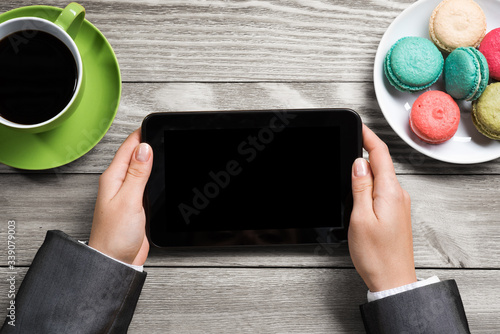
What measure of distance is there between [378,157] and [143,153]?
0.34m

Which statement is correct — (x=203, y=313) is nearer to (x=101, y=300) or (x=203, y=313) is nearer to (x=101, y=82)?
(x=101, y=300)

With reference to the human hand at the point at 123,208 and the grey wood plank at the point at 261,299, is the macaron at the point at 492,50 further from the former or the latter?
the human hand at the point at 123,208

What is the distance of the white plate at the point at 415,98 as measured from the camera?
0.64 meters

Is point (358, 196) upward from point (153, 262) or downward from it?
upward

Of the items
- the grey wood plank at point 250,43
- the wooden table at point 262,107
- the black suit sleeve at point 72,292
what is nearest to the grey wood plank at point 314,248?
the wooden table at point 262,107

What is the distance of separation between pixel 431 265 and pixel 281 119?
13.7 inches

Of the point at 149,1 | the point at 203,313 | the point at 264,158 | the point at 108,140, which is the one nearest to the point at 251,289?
the point at 203,313

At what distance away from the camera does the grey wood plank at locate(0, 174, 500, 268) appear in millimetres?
681

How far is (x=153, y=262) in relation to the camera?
679mm

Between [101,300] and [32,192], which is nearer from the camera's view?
[101,300]

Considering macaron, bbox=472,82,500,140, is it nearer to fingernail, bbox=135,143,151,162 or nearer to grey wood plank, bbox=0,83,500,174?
grey wood plank, bbox=0,83,500,174

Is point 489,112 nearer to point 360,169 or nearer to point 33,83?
point 360,169

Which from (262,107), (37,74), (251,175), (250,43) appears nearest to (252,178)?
(251,175)

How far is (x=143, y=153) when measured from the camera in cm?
60
